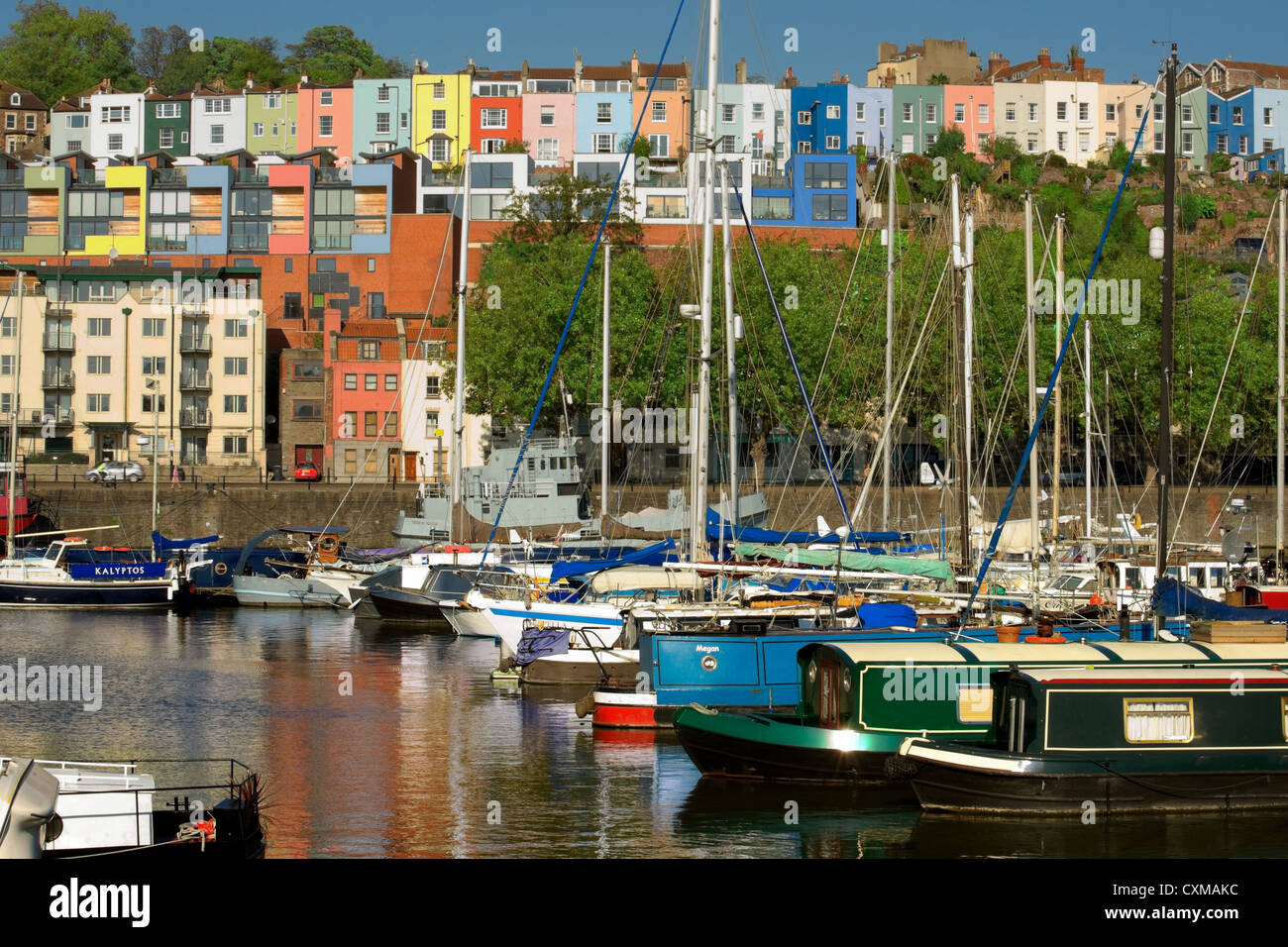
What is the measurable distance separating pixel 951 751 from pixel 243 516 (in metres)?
62.9

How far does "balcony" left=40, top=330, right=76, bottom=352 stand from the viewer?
311ft

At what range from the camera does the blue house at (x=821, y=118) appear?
129625mm

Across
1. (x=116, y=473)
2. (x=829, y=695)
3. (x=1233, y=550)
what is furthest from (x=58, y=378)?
(x=829, y=695)

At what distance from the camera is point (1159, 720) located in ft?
74.4

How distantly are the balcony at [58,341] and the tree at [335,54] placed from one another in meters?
77.8

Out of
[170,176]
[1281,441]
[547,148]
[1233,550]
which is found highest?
[547,148]

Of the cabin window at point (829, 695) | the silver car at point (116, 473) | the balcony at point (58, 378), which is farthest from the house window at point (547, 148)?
the cabin window at point (829, 695)

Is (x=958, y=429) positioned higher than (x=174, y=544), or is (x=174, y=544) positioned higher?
(x=958, y=429)

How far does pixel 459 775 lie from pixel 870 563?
666 inches

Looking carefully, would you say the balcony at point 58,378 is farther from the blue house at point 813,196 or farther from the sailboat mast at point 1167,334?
the sailboat mast at point 1167,334

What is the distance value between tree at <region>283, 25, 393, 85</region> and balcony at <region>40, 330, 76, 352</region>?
7778 cm

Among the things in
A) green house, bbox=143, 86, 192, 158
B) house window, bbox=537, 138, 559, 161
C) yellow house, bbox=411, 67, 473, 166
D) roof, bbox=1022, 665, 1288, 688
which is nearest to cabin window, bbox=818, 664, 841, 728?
roof, bbox=1022, 665, 1288, 688

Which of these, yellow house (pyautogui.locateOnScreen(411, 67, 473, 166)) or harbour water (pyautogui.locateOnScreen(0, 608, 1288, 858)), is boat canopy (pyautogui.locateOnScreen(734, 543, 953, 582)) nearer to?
harbour water (pyautogui.locateOnScreen(0, 608, 1288, 858))

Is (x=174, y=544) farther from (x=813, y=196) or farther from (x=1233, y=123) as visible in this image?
(x=1233, y=123)
